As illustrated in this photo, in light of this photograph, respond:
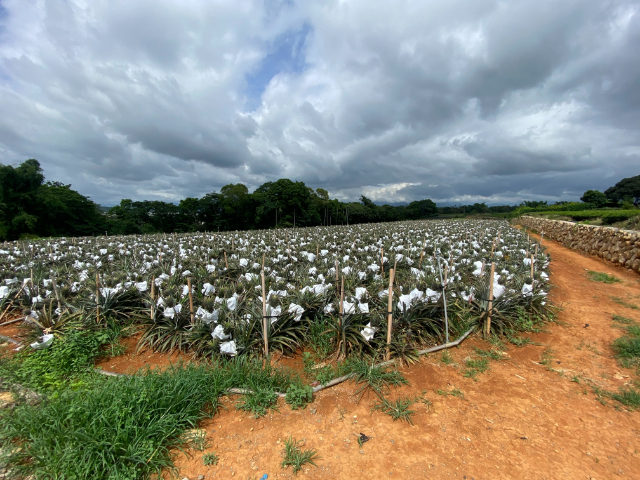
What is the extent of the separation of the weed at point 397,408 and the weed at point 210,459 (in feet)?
5.46

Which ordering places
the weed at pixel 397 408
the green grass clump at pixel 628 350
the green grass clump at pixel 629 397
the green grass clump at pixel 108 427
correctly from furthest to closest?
the green grass clump at pixel 628 350
the green grass clump at pixel 629 397
the weed at pixel 397 408
the green grass clump at pixel 108 427

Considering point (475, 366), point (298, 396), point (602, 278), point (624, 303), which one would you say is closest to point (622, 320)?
point (624, 303)

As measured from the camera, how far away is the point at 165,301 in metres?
4.44

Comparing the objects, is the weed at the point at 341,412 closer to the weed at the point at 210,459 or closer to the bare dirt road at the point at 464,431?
the bare dirt road at the point at 464,431

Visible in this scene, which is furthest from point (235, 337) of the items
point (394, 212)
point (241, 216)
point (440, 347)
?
point (394, 212)

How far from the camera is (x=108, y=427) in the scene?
2389mm

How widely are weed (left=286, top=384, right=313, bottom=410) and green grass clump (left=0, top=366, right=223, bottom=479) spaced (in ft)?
2.81

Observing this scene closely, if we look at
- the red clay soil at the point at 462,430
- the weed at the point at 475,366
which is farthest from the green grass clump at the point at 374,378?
the weed at the point at 475,366

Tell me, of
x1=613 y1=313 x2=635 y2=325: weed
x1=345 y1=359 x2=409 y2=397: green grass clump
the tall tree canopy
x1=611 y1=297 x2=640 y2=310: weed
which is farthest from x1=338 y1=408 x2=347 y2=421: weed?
the tall tree canopy

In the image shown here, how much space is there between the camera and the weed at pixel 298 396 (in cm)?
296

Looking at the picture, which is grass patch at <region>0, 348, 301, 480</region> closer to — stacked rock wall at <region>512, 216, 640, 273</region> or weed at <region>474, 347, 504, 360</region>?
weed at <region>474, 347, 504, 360</region>

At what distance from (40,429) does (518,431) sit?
4.64 meters

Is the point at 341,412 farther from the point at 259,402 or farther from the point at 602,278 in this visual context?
the point at 602,278

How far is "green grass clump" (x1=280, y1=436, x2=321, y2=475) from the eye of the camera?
2.25 m
